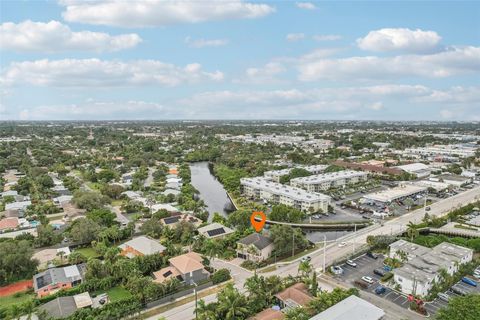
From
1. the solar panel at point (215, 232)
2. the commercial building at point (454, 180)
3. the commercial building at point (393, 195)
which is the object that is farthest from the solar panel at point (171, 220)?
the commercial building at point (454, 180)

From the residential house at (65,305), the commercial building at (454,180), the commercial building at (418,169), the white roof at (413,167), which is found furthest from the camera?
the white roof at (413,167)

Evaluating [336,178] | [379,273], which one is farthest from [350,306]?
[336,178]

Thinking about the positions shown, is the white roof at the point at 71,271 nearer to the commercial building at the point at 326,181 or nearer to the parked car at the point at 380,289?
the parked car at the point at 380,289

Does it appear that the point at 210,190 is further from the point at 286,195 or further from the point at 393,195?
the point at 393,195

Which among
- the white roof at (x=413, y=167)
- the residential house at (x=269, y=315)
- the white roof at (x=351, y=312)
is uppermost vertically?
the white roof at (x=413, y=167)

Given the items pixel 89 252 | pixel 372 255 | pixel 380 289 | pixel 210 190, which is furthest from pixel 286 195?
pixel 89 252

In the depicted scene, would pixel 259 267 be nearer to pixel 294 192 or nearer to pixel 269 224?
pixel 269 224
